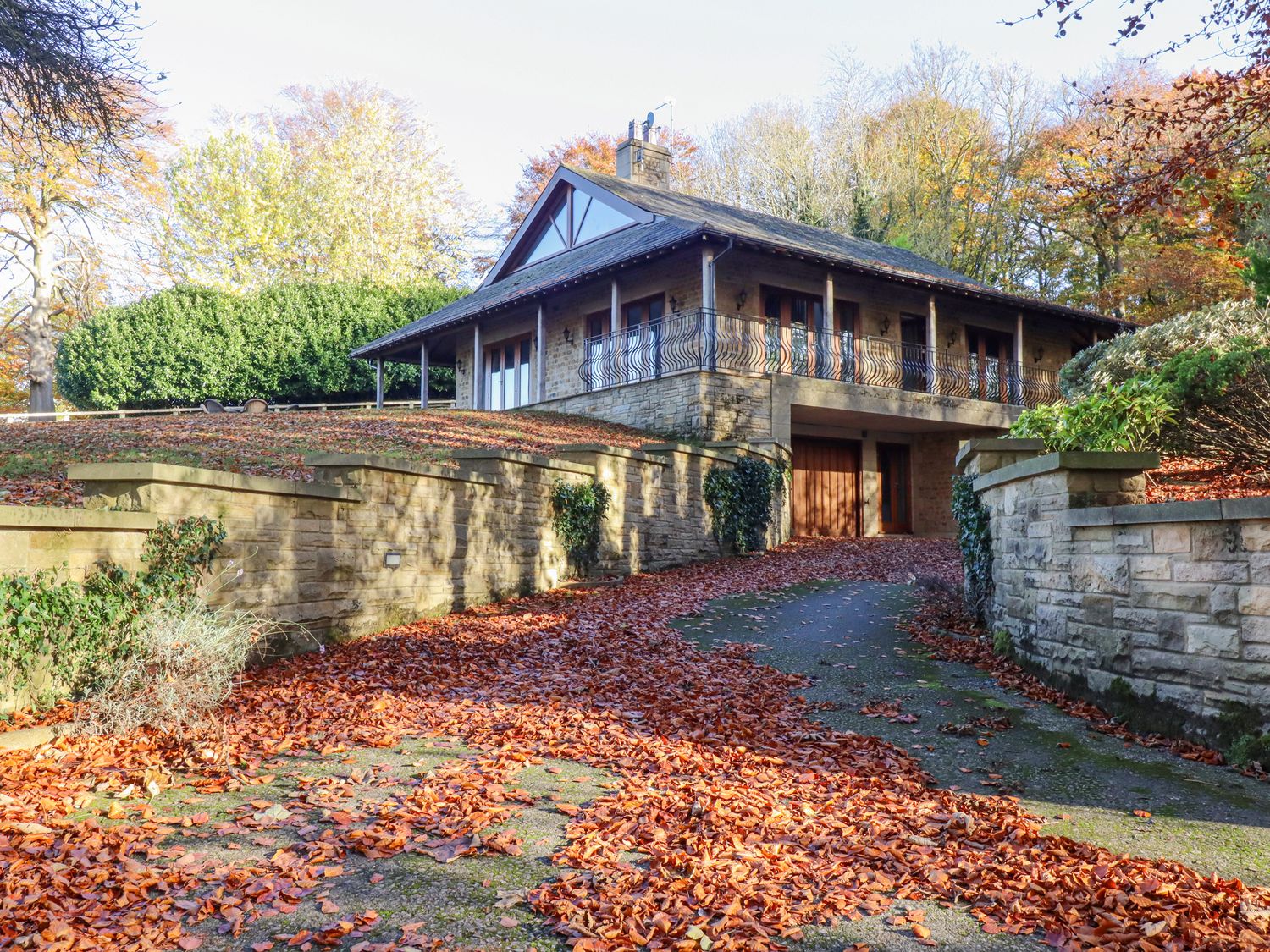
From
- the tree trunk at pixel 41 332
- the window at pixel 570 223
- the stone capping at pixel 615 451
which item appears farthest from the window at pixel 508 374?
the tree trunk at pixel 41 332

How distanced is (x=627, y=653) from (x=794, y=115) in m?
33.1

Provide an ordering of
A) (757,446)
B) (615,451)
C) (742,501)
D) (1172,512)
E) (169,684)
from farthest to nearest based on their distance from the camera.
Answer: (757,446) → (742,501) → (615,451) → (1172,512) → (169,684)

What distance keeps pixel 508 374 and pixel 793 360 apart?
27.4ft

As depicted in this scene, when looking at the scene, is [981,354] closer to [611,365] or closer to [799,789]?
[611,365]

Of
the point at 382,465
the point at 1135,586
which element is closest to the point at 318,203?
the point at 382,465

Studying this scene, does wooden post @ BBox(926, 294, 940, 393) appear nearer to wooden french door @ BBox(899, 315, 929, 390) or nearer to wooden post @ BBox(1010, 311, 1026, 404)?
wooden french door @ BBox(899, 315, 929, 390)

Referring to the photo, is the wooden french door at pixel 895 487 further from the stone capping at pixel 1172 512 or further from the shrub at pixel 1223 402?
the stone capping at pixel 1172 512

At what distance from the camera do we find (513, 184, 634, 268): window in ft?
70.8

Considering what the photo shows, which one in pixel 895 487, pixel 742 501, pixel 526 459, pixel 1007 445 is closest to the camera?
pixel 1007 445

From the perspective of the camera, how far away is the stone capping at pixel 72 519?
15.9 ft

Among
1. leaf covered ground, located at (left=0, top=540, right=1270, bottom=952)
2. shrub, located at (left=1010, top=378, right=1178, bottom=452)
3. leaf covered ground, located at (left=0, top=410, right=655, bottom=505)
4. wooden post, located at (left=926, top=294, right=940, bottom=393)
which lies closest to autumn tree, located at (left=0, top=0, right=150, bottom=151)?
leaf covered ground, located at (left=0, top=410, right=655, bottom=505)

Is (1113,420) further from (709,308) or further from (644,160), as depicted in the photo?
(644,160)

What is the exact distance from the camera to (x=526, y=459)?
32.9 feet

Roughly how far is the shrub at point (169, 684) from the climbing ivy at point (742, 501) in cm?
935
